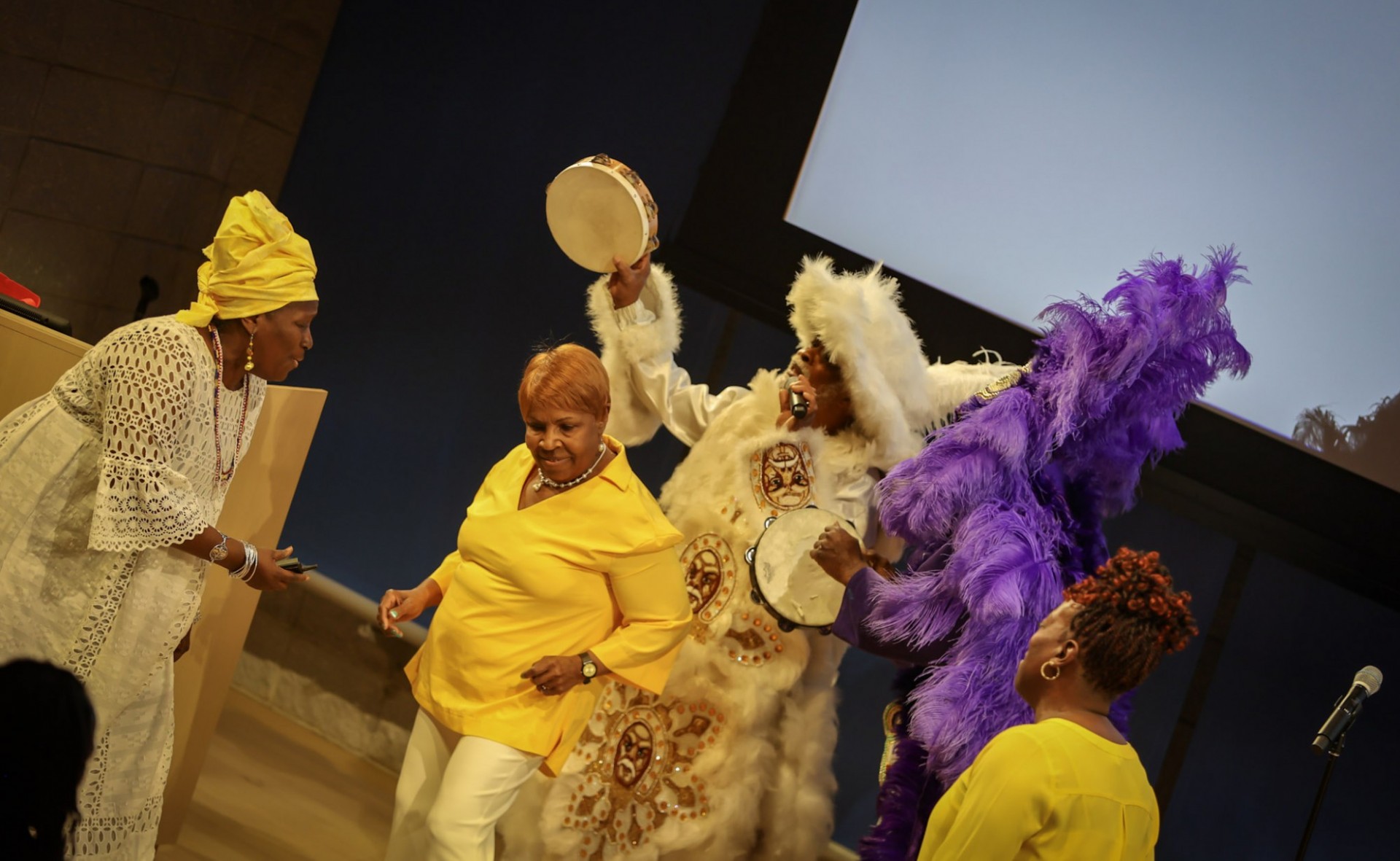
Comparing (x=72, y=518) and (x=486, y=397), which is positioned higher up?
(x=486, y=397)

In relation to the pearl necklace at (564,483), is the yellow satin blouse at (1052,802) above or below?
below

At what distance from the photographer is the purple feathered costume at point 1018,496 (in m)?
2.63

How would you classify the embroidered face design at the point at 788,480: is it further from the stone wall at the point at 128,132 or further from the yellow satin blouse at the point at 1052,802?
the stone wall at the point at 128,132

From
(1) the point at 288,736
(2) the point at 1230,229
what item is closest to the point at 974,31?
Answer: (2) the point at 1230,229

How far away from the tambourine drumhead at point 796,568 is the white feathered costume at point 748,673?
0.22 metres

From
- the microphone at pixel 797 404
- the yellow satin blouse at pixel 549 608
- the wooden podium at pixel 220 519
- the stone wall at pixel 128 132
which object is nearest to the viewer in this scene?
the yellow satin blouse at pixel 549 608

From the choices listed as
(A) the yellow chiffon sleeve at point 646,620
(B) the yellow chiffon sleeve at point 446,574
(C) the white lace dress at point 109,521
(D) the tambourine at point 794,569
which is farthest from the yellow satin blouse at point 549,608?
(C) the white lace dress at point 109,521

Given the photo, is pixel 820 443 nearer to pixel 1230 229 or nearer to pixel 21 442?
pixel 1230 229

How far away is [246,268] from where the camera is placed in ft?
8.78

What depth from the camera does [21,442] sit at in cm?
268

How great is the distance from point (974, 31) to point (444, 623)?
279cm

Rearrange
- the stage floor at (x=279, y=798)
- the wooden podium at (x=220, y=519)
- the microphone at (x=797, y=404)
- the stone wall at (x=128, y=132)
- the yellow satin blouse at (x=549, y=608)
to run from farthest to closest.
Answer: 1. the stone wall at (x=128, y=132)
2. the stage floor at (x=279, y=798)
3. the microphone at (x=797, y=404)
4. the wooden podium at (x=220, y=519)
5. the yellow satin blouse at (x=549, y=608)

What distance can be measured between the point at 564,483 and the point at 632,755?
36.7 inches

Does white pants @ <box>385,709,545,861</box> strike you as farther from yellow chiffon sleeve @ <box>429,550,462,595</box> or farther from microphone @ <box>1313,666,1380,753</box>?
microphone @ <box>1313,666,1380,753</box>
